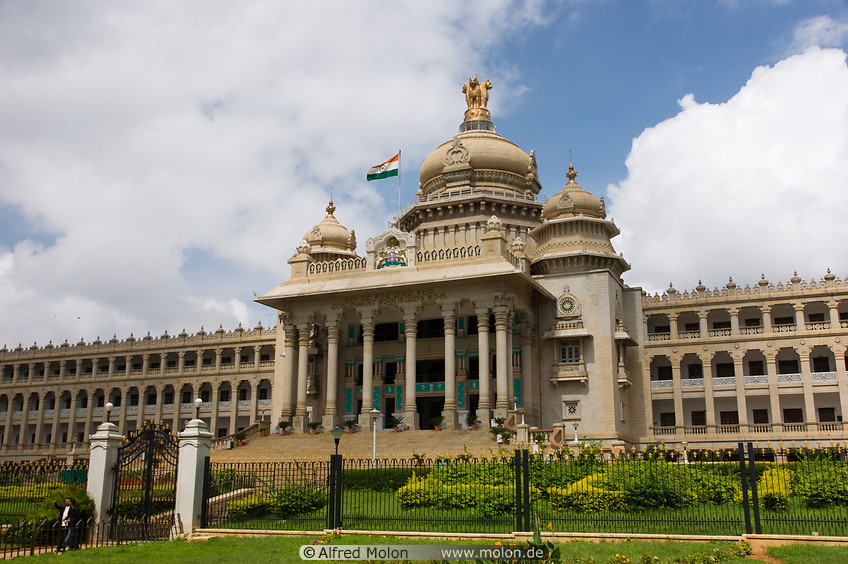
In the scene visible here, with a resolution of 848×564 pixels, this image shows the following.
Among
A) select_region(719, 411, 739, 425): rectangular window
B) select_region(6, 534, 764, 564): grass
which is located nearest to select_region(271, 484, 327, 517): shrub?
select_region(6, 534, 764, 564): grass

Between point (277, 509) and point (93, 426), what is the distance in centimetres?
5503

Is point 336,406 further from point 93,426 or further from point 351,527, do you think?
point 93,426

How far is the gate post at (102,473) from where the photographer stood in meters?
22.0

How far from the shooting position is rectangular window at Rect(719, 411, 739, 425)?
50.1m

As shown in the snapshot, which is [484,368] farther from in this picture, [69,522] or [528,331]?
[69,522]

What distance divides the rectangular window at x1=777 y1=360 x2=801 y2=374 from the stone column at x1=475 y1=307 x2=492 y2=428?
19936 millimetres

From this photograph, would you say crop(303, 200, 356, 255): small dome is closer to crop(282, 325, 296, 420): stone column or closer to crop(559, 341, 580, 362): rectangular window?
crop(282, 325, 296, 420): stone column

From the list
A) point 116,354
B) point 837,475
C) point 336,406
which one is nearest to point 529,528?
point 837,475

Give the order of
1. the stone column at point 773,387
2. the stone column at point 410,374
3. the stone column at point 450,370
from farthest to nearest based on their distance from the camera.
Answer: the stone column at point 773,387, the stone column at point 410,374, the stone column at point 450,370

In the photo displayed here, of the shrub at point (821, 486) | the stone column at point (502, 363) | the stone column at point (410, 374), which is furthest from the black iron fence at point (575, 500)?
the stone column at point (410, 374)

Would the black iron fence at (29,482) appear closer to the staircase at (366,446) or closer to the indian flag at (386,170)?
the staircase at (366,446)

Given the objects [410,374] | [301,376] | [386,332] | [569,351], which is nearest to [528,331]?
[569,351]

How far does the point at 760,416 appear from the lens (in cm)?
4972

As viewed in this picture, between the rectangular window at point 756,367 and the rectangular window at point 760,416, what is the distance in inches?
92.2
